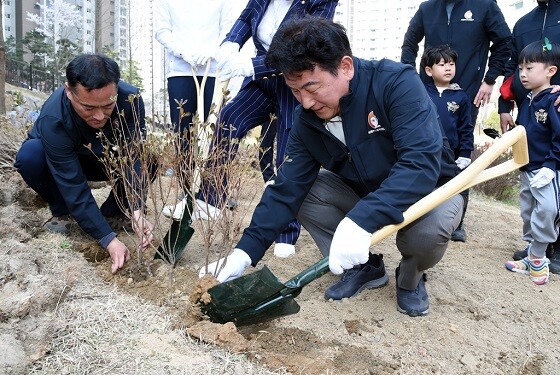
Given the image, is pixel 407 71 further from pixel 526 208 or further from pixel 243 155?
pixel 526 208

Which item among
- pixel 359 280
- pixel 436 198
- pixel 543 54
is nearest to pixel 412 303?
pixel 359 280

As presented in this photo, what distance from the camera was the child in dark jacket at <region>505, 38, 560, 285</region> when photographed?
2986 millimetres

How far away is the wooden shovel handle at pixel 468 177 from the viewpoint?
2037 millimetres

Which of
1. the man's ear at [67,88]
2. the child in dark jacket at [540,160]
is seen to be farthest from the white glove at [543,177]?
the man's ear at [67,88]

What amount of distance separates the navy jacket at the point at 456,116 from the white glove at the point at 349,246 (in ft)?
6.25

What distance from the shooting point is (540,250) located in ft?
10.0

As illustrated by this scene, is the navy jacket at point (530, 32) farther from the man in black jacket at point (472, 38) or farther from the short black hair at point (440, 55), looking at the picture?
the short black hair at point (440, 55)

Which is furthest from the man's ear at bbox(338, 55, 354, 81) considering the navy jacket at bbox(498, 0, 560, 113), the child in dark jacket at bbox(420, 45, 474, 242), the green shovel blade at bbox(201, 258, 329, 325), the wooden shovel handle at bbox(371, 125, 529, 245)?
the navy jacket at bbox(498, 0, 560, 113)

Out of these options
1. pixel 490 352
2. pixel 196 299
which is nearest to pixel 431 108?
pixel 490 352

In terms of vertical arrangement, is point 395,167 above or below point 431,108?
below

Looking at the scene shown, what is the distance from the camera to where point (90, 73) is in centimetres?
250

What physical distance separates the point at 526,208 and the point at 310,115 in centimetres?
176

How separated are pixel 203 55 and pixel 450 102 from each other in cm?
175

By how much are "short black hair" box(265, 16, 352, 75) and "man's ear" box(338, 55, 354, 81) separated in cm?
2
